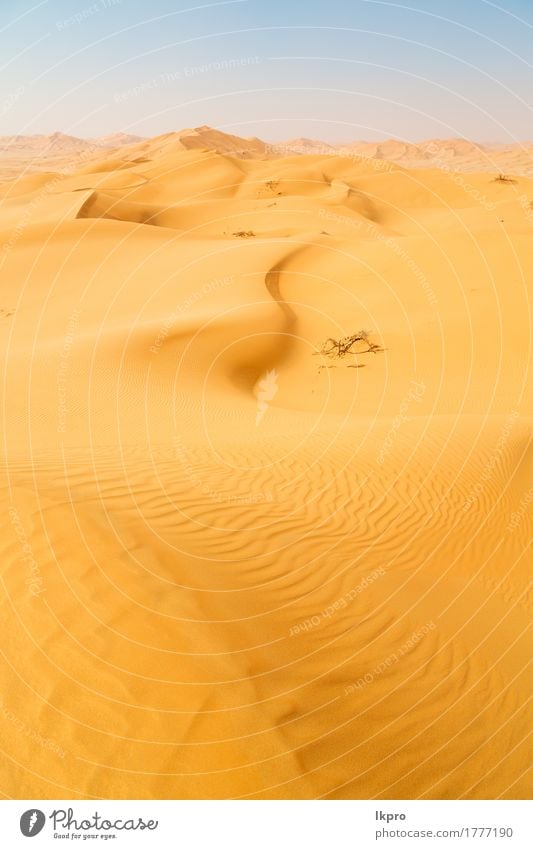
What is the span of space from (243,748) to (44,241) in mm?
22869

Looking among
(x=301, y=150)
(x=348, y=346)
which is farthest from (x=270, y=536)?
(x=301, y=150)

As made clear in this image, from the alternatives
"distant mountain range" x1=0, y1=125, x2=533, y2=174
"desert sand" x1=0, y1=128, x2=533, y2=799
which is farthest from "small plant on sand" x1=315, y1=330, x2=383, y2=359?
"distant mountain range" x1=0, y1=125, x2=533, y2=174

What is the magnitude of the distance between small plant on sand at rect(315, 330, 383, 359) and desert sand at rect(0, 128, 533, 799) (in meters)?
0.11

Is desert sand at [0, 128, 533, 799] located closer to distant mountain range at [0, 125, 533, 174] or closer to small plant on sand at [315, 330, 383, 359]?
small plant on sand at [315, 330, 383, 359]

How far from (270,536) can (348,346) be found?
9.12 m

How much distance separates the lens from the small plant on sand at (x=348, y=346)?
44.2 feet

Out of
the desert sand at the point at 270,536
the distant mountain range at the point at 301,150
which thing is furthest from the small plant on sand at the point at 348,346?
the distant mountain range at the point at 301,150

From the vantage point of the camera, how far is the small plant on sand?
13.5 metres

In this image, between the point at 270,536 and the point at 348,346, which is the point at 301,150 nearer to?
the point at 348,346

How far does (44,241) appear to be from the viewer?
21.9 meters

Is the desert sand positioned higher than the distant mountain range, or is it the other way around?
the distant mountain range

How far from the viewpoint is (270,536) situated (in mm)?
5297

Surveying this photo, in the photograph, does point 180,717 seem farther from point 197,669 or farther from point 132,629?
Answer: point 132,629
